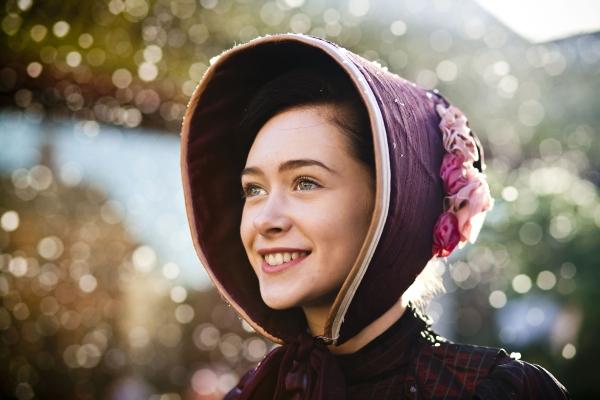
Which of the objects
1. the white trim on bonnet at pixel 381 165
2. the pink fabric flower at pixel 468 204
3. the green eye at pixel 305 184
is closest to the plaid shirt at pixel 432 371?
the white trim on bonnet at pixel 381 165

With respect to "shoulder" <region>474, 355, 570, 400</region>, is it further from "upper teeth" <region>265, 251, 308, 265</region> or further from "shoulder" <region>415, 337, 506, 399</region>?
"upper teeth" <region>265, 251, 308, 265</region>

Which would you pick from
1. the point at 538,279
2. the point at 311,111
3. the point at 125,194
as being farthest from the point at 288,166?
the point at 125,194

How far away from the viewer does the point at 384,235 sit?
1.15 m

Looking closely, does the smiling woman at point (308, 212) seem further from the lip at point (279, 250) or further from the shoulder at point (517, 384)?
the shoulder at point (517, 384)

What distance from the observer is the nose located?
1.23m

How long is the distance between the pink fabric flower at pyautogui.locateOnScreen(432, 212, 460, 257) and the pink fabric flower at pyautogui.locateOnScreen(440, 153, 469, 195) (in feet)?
0.20

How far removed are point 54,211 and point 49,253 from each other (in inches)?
15.3

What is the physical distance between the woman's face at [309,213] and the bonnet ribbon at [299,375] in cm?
10

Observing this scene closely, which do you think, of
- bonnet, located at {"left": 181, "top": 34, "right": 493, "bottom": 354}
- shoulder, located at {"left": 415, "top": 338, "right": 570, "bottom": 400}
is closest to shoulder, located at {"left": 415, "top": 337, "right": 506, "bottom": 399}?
shoulder, located at {"left": 415, "top": 338, "right": 570, "bottom": 400}

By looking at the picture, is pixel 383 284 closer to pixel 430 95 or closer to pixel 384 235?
pixel 384 235

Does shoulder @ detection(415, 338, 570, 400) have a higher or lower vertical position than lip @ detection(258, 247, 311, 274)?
lower

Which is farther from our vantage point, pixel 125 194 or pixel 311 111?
pixel 125 194

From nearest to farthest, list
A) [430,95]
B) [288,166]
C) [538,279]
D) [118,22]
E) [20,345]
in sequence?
[288,166]
[430,95]
[538,279]
[118,22]
[20,345]

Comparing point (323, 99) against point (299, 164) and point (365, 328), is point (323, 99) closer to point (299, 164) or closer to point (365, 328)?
point (299, 164)
